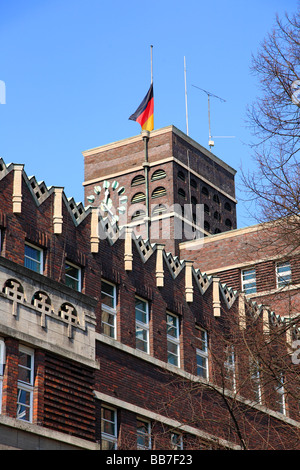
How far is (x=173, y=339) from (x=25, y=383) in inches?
359

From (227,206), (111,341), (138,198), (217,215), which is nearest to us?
(111,341)

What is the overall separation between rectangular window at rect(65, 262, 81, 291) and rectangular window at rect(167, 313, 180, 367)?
4.87 m

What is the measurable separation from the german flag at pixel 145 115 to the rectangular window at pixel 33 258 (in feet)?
129

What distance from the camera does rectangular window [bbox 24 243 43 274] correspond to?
28703 millimetres

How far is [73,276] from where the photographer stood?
30.4 metres

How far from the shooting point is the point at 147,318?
33250mm

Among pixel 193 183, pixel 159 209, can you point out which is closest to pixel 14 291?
pixel 159 209

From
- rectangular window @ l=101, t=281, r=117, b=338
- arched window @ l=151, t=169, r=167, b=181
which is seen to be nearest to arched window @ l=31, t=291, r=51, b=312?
rectangular window @ l=101, t=281, r=117, b=338

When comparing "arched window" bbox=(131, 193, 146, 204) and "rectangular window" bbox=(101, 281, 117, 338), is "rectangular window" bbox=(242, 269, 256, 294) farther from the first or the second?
"arched window" bbox=(131, 193, 146, 204)

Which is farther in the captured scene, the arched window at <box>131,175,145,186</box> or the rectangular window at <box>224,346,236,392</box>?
the arched window at <box>131,175,145,186</box>

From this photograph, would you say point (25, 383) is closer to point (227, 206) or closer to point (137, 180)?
point (137, 180)

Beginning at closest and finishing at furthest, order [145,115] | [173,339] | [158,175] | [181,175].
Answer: [173,339] < [145,115] < [158,175] < [181,175]

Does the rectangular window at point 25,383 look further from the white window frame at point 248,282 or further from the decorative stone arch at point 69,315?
the white window frame at point 248,282
